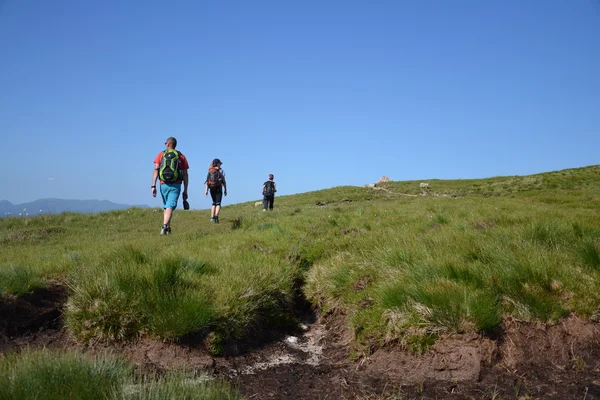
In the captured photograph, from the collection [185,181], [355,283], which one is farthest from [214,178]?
[355,283]

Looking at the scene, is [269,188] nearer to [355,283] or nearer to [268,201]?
[268,201]

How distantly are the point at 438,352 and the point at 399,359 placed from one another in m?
0.41

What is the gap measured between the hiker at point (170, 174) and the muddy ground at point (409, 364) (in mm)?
7194

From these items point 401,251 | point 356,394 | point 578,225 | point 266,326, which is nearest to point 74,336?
point 266,326

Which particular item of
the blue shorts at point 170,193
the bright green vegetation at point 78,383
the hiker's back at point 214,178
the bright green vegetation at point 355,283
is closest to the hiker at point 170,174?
the blue shorts at point 170,193

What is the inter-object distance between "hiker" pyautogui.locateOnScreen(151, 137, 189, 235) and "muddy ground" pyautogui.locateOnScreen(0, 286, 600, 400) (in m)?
7.19

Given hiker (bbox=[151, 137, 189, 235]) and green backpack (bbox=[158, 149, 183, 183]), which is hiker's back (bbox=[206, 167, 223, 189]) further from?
green backpack (bbox=[158, 149, 183, 183])

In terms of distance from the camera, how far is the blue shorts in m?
12.8

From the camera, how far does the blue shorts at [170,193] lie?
12.8m

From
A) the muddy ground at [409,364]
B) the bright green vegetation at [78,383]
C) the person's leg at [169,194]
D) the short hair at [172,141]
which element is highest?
the short hair at [172,141]

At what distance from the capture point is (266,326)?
625cm

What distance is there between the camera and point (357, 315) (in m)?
5.63

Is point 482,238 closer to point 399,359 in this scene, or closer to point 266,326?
point 399,359

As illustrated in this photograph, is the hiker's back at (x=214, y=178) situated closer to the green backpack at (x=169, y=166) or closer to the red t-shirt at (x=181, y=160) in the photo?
the red t-shirt at (x=181, y=160)
